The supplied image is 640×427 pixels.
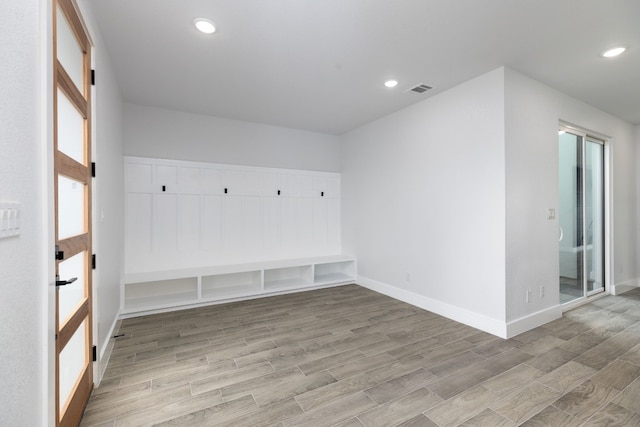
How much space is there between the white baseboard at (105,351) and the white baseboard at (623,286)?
21.2 ft

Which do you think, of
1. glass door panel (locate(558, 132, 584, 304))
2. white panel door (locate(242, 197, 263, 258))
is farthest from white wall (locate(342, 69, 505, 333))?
white panel door (locate(242, 197, 263, 258))

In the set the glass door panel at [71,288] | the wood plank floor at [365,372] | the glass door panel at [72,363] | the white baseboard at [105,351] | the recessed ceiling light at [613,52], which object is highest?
the recessed ceiling light at [613,52]

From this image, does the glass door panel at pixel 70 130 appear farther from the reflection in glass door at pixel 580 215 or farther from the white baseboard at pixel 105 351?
the reflection in glass door at pixel 580 215

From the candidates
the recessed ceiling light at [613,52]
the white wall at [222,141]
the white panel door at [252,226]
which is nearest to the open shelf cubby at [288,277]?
the white panel door at [252,226]

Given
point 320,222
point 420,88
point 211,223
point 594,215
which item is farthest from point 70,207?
point 594,215

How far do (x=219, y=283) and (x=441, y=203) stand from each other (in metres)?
3.41

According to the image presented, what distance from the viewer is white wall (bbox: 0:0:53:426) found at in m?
0.89

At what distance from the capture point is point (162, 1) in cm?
199

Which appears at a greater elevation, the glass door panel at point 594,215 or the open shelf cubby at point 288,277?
Answer: the glass door panel at point 594,215

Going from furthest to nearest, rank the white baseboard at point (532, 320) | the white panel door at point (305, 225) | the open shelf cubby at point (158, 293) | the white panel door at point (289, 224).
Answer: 1. the white panel door at point (305, 225)
2. the white panel door at point (289, 224)
3. the open shelf cubby at point (158, 293)
4. the white baseboard at point (532, 320)

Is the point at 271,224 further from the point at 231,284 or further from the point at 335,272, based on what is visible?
the point at 335,272

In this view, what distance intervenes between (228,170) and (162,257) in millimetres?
1594

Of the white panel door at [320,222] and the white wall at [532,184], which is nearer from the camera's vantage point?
the white wall at [532,184]

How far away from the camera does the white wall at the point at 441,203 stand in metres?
2.97
